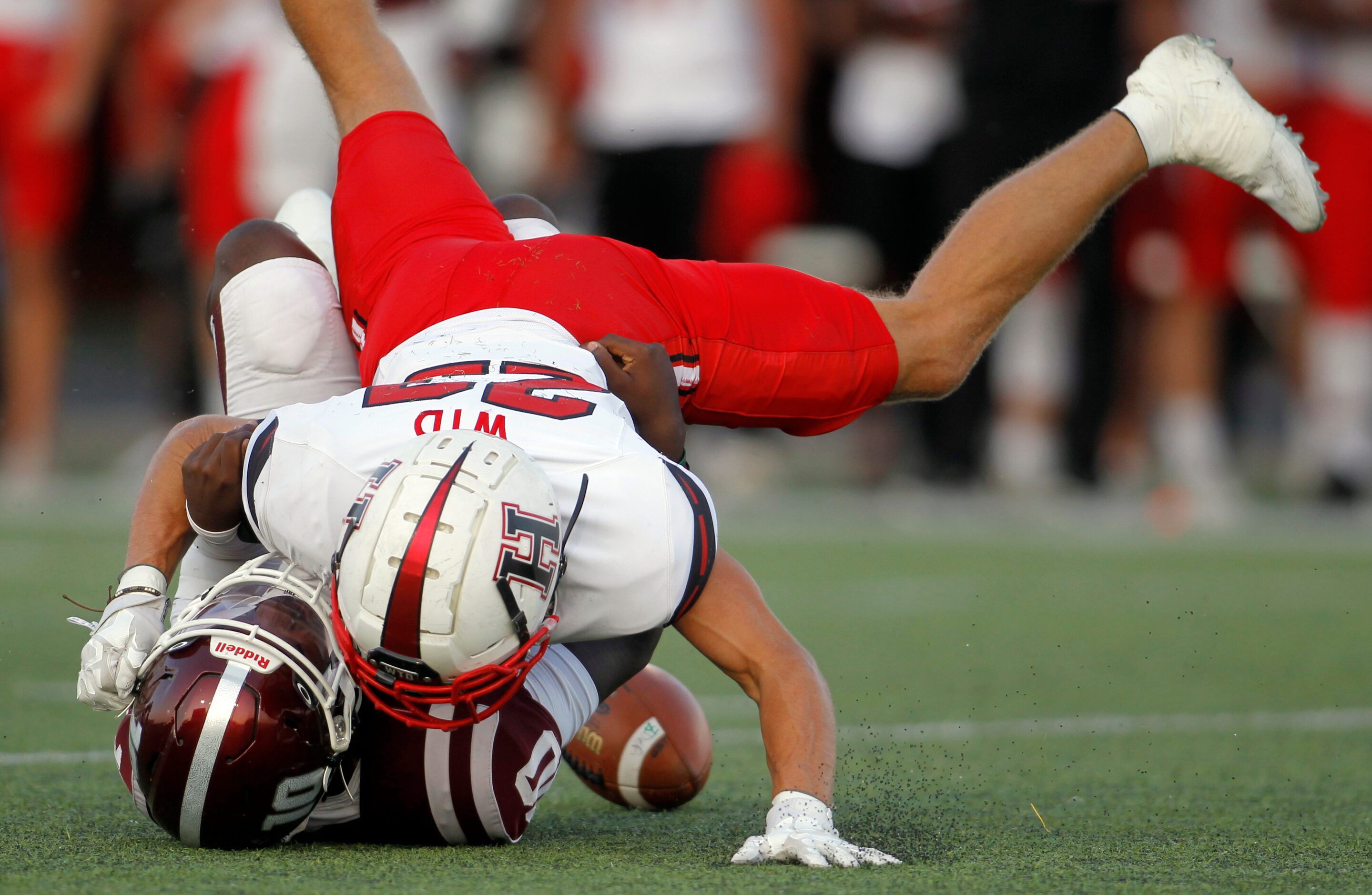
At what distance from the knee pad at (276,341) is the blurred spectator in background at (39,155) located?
563 centimetres

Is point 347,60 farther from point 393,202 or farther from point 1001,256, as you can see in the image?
point 1001,256

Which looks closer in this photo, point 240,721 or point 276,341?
point 240,721

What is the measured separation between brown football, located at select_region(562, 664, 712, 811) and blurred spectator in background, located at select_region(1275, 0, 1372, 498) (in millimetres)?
6037

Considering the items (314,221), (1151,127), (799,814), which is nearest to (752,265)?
(1151,127)

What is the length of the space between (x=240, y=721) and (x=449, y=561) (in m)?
0.41

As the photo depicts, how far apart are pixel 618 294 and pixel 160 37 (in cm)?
715

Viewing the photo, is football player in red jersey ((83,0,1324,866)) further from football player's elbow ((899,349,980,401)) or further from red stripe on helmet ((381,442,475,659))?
red stripe on helmet ((381,442,475,659))

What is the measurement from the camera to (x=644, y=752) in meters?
3.23

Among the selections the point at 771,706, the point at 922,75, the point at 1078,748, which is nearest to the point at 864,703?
the point at 1078,748

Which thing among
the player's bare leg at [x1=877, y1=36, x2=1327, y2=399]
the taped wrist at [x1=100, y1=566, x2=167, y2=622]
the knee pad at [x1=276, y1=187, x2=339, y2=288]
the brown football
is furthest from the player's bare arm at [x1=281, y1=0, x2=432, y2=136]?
the brown football

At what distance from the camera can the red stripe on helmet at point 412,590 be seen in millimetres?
2490

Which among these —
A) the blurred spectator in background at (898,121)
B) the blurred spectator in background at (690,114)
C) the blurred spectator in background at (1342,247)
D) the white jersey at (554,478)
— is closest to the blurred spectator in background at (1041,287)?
the blurred spectator in background at (898,121)

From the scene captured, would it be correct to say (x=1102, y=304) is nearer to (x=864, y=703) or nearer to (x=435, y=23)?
(x=435, y=23)

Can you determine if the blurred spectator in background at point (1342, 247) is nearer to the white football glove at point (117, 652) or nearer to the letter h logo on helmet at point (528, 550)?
the letter h logo on helmet at point (528, 550)
